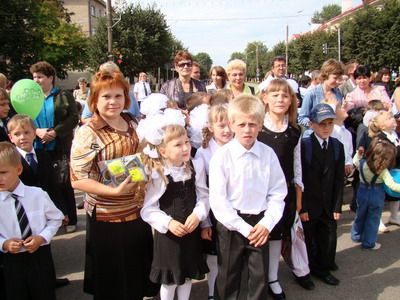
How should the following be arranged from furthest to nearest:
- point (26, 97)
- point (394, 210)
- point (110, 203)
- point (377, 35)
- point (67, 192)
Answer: point (377, 35) < point (394, 210) < point (67, 192) < point (26, 97) < point (110, 203)

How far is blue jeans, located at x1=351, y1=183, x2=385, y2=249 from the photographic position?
3.88 metres

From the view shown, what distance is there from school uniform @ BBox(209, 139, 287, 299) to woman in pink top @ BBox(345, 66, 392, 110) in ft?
12.8

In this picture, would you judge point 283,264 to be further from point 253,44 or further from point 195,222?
point 253,44

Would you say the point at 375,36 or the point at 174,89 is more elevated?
the point at 375,36

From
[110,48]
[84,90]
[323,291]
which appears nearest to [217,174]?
[323,291]

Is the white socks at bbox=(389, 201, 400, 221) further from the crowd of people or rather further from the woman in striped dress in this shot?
the woman in striped dress

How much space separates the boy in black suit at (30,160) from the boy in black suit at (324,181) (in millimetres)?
2462

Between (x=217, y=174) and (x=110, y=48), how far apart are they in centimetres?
1577

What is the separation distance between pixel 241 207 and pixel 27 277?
1695 mm

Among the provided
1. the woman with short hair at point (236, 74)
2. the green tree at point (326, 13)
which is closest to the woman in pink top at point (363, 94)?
the woman with short hair at point (236, 74)

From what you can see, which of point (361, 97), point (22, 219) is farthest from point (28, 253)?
point (361, 97)

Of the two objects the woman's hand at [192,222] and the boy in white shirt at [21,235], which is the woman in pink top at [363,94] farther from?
the boy in white shirt at [21,235]

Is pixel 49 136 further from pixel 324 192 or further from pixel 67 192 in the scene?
pixel 324 192

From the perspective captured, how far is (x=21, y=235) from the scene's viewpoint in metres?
2.46
